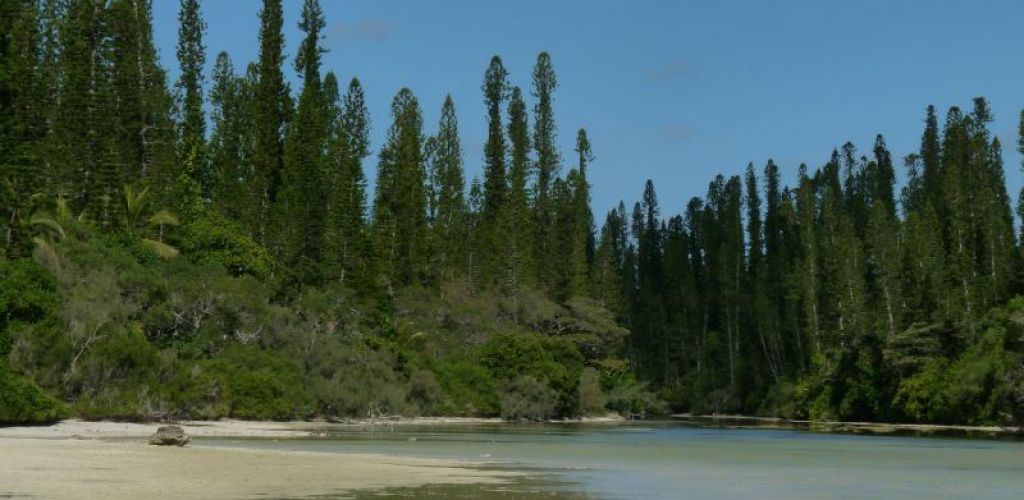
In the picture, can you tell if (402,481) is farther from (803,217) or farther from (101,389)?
(803,217)

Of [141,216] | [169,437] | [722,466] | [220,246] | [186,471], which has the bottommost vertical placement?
[722,466]

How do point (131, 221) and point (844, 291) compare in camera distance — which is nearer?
point (131, 221)

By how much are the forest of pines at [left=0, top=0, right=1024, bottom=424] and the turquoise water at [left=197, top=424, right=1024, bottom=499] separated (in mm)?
10362

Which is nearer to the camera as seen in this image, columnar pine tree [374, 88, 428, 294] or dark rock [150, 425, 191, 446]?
dark rock [150, 425, 191, 446]

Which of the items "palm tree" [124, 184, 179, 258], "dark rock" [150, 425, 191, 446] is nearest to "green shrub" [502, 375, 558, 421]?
"palm tree" [124, 184, 179, 258]

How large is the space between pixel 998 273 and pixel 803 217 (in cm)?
2823

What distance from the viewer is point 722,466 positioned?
25.9m

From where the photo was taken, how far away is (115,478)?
17141mm

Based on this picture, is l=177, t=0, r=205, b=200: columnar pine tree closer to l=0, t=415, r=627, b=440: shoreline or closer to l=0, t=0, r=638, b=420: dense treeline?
l=0, t=0, r=638, b=420: dense treeline

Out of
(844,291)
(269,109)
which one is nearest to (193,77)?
(269,109)

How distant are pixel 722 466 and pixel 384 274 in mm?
51911

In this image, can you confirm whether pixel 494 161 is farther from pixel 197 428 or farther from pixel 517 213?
pixel 197 428

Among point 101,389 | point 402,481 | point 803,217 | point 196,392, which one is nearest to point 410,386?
point 196,392

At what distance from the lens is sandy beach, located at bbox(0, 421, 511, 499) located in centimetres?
1560
